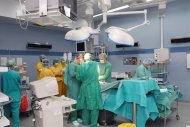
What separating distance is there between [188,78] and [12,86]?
5.02 m

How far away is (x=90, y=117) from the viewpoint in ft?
13.7

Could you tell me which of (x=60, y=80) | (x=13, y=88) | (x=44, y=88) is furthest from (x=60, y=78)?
(x=44, y=88)

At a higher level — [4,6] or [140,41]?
[4,6]

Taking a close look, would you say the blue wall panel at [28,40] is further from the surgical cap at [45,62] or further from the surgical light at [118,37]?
the surgical light at [118,37]

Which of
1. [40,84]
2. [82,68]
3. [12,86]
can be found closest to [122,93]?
[82,68]

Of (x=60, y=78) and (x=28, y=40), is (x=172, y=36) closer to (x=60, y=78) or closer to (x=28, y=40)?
(x=60, y=78)

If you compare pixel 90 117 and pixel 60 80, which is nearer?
pixel 90 117

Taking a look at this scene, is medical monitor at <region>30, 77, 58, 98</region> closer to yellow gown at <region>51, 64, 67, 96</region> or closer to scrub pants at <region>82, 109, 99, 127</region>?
scrub pants at <region>82, 109, 99, 127</region>

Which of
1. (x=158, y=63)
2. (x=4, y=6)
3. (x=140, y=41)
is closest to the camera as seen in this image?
(x=4, y=6)

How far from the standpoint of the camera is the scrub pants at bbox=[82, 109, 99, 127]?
3.99 m

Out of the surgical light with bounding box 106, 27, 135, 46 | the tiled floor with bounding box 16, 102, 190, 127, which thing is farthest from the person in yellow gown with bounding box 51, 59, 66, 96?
the surgical light with bounding box 106, 27, 135, 46

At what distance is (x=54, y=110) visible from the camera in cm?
307

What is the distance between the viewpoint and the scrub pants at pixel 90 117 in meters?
3.99

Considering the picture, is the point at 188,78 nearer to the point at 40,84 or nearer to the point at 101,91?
the point at 101,91
